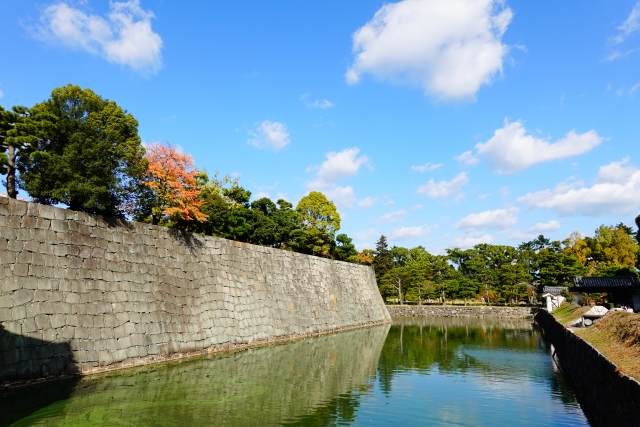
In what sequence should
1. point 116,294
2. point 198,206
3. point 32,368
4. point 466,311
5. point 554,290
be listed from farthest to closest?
point 466,311 → point 554,290 → point 198,206 → point 116,294 → point 32,368

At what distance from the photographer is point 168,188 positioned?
53.7ft

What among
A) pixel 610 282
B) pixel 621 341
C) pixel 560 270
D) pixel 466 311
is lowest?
pixel 466 311

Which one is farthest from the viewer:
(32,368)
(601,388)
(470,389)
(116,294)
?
(116,294)

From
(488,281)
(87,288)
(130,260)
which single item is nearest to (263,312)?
(130,260)

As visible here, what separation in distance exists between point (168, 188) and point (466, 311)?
3875 centimetres

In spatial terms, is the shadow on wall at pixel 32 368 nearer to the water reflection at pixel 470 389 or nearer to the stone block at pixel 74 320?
the stone block at pixel 74 320

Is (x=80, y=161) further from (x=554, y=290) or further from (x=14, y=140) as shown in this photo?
(x=554, y=290)

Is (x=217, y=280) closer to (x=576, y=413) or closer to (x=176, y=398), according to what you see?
(x=176, y=398)

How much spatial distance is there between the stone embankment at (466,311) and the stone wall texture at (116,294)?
2925cm

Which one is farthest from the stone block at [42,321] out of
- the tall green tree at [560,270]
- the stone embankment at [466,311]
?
the tall green tree at [560,270]

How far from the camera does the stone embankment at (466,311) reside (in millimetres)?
42875

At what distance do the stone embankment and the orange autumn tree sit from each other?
35571 mm

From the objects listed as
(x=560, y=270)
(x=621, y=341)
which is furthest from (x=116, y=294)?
(x=560, y=270)

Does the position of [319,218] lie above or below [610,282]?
above
